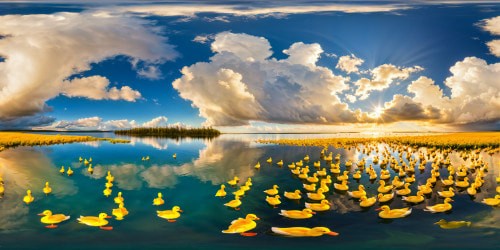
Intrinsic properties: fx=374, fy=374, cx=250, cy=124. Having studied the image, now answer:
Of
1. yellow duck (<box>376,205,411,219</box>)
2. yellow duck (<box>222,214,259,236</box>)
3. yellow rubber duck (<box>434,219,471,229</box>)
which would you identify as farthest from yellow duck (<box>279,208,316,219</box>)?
yellow rubber duck (<box>434,219,471,229</box>)

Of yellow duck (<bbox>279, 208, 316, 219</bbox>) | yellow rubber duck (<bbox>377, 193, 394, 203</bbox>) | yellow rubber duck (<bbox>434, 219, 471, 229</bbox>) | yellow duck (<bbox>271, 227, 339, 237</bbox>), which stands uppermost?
yellow rubber duck (<bbox>377, 193, 394, 203</bbox>)

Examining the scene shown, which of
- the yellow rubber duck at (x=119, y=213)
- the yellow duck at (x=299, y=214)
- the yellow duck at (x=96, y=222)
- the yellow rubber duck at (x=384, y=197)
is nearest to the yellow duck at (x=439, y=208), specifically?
the yellow rubber duck at (x=384, y=197)

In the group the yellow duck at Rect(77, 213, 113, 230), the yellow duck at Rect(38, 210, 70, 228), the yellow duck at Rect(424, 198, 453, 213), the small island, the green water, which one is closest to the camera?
the green water

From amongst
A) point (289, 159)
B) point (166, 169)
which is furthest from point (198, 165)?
point (289, 159)

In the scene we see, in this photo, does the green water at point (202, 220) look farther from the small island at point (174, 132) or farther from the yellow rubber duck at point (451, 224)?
the small island at point (174, 132)

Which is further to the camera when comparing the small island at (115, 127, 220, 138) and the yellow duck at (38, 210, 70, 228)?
the small island at (115, 127, 220, 138)


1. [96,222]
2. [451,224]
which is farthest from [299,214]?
[96,222]

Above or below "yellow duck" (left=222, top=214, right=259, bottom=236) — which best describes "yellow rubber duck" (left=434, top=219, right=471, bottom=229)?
below

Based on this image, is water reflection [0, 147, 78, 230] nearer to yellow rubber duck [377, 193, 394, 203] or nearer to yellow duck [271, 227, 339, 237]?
yellow duck [271, 227, 339, 237]

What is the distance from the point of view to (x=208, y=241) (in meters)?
13.9

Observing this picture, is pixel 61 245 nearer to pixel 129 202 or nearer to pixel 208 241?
pixel 208 241

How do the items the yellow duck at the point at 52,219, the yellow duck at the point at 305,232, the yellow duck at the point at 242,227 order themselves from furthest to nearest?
the yellow duck at the point at 52,219
the yellow duck at the point at 242,227
the yellow duck at the point at 305,232

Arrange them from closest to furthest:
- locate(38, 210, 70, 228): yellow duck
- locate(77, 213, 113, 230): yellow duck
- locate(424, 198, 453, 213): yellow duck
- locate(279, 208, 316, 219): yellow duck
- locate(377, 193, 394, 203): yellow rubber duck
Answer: locate(77, 213, 113, 230): yellow duck, locate(38, 210, 70, 228): yellow duck, locate(279, 208, 316, 219): yellow duck, locate(424, 198, 453, 213): yellow duck, locate(377, 193, 394, 203): yellow rubber duck

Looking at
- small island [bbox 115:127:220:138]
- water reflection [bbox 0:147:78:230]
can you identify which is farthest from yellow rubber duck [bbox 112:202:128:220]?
small island [bbox 115:127:220:138]
